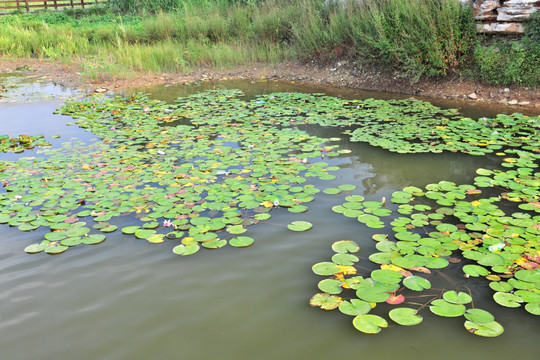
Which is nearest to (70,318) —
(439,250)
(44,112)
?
(439,250)

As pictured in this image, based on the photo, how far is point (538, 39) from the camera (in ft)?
20.0

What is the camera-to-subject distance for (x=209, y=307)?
2270 millimetres

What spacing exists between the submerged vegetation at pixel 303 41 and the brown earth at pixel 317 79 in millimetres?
174

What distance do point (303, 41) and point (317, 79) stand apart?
106 cm

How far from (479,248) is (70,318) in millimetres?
2378

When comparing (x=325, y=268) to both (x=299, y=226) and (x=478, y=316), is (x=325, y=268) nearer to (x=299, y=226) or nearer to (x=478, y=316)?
(x=299, y=226)

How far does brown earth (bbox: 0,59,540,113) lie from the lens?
6266 millimetres

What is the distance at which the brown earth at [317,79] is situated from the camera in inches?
247

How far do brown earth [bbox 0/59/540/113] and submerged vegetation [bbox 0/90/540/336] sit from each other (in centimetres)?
102

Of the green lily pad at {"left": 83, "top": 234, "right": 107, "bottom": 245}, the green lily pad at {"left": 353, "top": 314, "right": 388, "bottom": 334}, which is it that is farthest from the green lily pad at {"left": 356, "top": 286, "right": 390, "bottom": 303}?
the green lily pad at {"left": 83, "top": 234, "right": 107, "bottom": 245}

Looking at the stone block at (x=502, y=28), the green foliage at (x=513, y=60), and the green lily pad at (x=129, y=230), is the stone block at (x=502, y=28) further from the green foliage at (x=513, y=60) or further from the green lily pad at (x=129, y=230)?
the green lily pad at (x=129, y=230)

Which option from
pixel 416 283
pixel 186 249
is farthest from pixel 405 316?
pixel 186 249

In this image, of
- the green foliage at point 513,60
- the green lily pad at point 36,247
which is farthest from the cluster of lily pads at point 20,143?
the green foliage at point 513,60

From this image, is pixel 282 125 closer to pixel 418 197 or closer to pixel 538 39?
pixel 418 197
